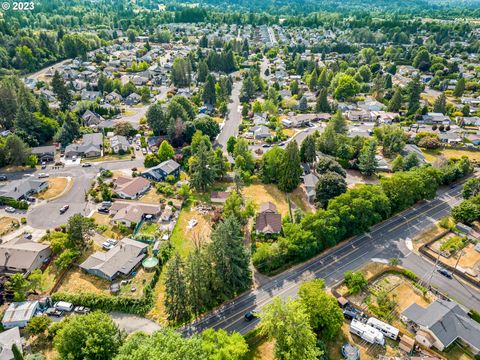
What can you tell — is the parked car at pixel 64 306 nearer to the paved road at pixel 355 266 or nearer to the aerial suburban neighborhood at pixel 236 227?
the aerial suburban neighborhood at pixel 236 227

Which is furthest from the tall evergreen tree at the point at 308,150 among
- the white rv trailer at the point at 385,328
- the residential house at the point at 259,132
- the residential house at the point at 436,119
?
the residential house at the point at 436,119

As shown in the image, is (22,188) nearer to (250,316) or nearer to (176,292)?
(176,292)

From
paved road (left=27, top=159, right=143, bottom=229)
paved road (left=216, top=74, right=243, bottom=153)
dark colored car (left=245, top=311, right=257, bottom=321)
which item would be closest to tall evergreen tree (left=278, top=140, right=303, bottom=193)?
paved road (left=216, top=74, right=243, bottom=153)

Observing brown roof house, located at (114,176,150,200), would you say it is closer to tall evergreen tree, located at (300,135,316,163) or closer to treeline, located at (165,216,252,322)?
treeline, located at (165,216,252,322)

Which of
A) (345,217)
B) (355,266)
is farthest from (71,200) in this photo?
(355,266)

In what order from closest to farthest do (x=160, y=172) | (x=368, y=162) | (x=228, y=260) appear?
(x=228, y=260), (x=160, y=172), (x=368, y=162)
